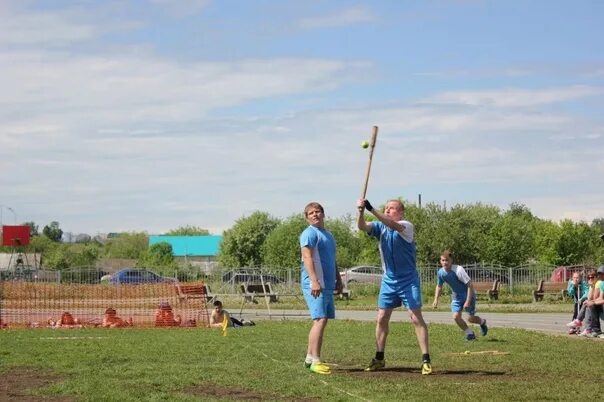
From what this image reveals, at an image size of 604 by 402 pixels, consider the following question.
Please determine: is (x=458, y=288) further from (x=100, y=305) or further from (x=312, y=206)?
(x=100, y=305)

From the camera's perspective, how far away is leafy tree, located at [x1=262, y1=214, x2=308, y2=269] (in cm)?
7725

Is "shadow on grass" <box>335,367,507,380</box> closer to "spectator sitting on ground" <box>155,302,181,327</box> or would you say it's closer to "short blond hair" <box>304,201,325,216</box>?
"short blond hair" <box>304,201,325,216</box>

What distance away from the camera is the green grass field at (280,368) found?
11180 mm

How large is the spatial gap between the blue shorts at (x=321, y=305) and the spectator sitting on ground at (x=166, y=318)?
42.7 feet

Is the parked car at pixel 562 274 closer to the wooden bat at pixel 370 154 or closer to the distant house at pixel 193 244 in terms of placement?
the wooden bat at pixel 370 154

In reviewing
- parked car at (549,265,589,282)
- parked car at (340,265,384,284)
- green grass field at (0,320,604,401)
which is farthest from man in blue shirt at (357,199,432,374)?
parked car at (340,265,384,284)

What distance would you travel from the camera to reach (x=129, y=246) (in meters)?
145

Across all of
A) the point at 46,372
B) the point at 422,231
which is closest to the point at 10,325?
the point at 46,372

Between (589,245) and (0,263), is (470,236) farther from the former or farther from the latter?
(0,263)

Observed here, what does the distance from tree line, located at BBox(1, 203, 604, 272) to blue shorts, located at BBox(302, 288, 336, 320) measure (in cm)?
4436

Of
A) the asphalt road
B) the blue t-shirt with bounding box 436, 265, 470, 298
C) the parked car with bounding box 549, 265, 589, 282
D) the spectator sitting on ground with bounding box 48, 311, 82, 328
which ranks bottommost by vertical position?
the asphalt road

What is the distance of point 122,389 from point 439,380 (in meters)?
3.52

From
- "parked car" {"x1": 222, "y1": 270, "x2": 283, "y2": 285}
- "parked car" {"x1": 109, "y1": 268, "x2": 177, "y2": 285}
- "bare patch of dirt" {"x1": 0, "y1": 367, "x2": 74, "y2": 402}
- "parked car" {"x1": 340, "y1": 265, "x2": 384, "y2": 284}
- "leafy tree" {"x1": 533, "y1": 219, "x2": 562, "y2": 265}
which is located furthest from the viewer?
"leafy tree" {"x1": 533, "y1": 219, "x2": 562, "y2": 265}

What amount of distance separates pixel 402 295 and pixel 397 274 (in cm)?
27
